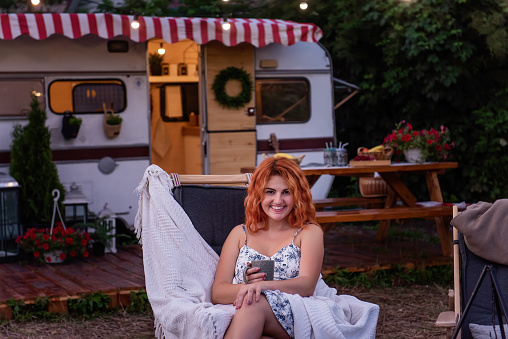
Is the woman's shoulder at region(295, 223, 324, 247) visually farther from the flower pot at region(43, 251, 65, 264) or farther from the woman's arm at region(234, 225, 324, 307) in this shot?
the flower pot at region(43, 251, 65, 264)

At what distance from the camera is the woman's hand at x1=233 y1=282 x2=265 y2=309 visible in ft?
11.0

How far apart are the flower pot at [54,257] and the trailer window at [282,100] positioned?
9.58 feet

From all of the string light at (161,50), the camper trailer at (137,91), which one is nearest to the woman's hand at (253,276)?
the camper trailer at (137,91)

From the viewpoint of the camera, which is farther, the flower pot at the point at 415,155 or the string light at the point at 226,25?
the string light at the point at 226,25

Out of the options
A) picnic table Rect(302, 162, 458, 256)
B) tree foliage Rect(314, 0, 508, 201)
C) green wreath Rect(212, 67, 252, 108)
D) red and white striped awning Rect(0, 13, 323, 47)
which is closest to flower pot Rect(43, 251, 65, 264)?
red and white striped awning Rect(0, 13, 323, 47)

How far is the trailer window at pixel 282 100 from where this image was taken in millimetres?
8812

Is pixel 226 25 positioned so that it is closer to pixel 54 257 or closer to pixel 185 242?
pixel 54 257

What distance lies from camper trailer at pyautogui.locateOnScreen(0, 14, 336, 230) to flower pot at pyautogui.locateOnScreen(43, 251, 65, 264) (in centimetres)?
112

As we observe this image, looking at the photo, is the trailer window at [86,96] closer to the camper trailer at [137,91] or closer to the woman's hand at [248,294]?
the camper trailer at [137,91]

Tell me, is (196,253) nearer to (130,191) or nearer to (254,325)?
(254,325)

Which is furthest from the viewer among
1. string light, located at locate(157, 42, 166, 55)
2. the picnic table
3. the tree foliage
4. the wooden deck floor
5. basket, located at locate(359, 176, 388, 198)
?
string light, located at locate(157, 42, 166, 55)

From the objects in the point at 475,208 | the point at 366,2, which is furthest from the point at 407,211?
the point at 366,2

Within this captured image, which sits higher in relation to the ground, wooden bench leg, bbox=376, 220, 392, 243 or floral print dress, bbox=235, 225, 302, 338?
floral print dress, bbox=235, 225, 302, 338

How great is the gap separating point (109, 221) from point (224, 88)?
2020 mm
